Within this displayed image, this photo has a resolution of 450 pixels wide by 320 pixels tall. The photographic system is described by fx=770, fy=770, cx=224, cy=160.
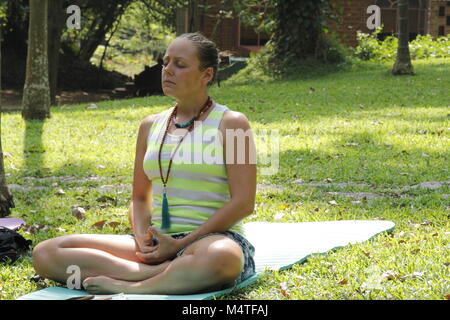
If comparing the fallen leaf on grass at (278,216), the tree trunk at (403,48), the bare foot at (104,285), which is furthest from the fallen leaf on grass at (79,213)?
the tree trunk at (403,48)

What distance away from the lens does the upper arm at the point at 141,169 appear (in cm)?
454

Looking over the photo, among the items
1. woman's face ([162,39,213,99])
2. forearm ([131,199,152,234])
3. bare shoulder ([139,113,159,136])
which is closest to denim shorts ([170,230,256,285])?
forearm ([131,199,152,234])

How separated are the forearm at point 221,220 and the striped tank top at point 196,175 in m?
0.13

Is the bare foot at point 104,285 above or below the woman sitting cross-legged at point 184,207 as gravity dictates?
below

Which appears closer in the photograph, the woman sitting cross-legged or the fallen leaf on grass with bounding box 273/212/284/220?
the woman sitting cross-legged

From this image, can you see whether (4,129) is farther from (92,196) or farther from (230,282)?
(230,282)

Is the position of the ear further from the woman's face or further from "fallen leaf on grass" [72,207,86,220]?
"fallen leaf on grass" [72,207,86,220]

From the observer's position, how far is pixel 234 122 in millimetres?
4254

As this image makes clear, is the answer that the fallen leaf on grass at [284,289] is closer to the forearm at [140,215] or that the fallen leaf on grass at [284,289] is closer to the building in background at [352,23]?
the forearm at [140,215]

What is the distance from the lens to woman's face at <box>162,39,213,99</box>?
4.24 meters

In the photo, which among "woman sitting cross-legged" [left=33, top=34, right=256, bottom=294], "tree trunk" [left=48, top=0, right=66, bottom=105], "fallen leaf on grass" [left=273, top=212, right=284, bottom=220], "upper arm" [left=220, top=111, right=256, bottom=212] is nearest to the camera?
"woman sitting cross-legged" [left=33, top=34, right=256, bottom=294]

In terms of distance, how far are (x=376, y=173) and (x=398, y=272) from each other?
3435mm

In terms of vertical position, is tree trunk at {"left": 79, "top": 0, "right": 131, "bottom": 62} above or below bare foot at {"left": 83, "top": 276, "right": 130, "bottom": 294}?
above
